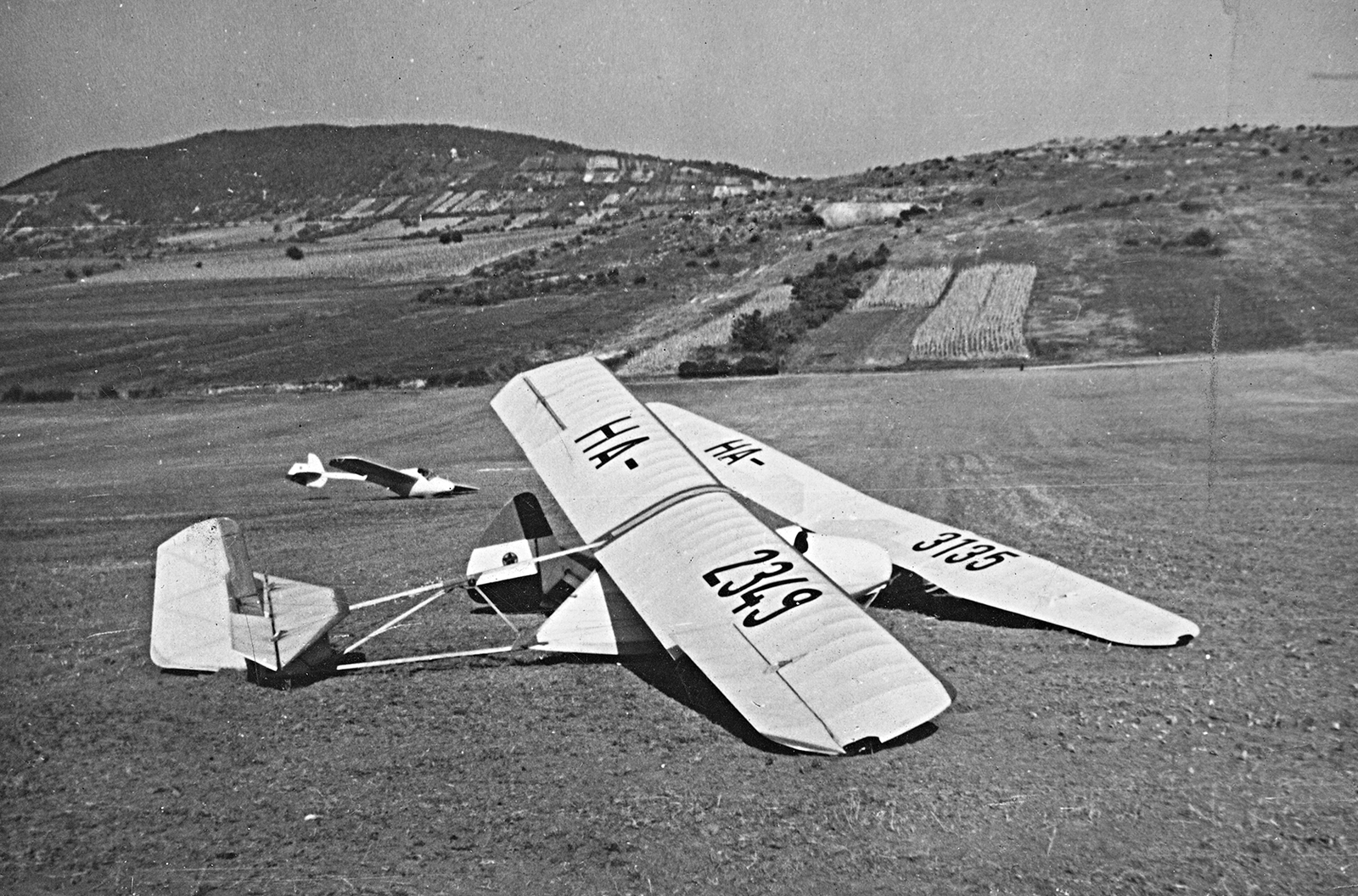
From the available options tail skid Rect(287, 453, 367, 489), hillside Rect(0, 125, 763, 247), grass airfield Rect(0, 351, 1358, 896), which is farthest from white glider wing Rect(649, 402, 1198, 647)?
hillside Rect(0, 125, 763, 247)

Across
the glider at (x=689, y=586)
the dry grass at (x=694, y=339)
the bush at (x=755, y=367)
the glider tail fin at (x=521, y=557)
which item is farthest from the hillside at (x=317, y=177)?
the glider tail fin at (x=521, y=557)

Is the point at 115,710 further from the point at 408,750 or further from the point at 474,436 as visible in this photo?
the point at 474,436

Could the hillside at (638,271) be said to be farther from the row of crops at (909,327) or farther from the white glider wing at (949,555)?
the white glider wing at (949,555)

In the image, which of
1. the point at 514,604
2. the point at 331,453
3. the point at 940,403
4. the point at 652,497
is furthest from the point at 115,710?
the point at 940,403

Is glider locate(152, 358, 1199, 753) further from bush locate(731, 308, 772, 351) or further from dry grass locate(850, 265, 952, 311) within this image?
dry grass locate(850, 265, 952, 311)

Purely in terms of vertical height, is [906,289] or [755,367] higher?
[906,289]

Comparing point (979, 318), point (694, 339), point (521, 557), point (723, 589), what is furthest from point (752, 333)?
point (723, 589)

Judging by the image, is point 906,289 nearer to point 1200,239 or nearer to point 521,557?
point 1200,239
